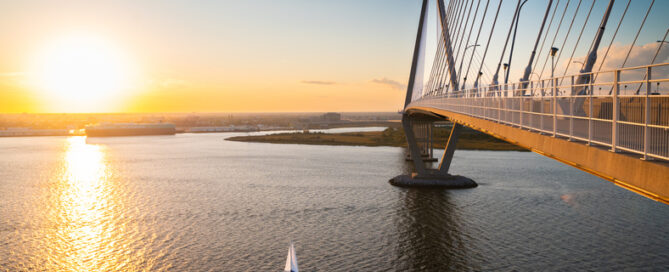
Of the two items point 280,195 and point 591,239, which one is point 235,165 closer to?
point 280,195

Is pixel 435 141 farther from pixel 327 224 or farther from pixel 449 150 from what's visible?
pixel 327 224

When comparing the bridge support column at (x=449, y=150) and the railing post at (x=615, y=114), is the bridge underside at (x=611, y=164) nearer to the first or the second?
the railing post at (x=615, y=114)

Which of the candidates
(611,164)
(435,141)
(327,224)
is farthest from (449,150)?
(435,141)

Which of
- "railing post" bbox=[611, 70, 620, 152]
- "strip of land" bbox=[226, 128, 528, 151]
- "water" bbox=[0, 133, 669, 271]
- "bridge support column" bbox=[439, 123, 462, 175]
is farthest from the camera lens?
"strip of land" bbox=[226, 128, 528, 151]

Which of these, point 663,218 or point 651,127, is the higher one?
point 651,127

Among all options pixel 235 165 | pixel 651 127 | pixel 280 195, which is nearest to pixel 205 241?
pixel 280 195

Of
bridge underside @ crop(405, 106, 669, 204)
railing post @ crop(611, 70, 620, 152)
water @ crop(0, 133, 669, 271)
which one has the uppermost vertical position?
railing post @ crop(611, 70, 620, 152)

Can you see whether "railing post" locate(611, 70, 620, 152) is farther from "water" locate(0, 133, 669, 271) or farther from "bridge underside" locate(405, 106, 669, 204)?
"water" locate(0, 133, 669, 271)

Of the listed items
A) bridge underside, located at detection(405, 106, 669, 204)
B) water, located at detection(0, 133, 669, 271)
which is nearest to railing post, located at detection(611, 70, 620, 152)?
bridge underside, located at detection(405, 106, 669, 204)
